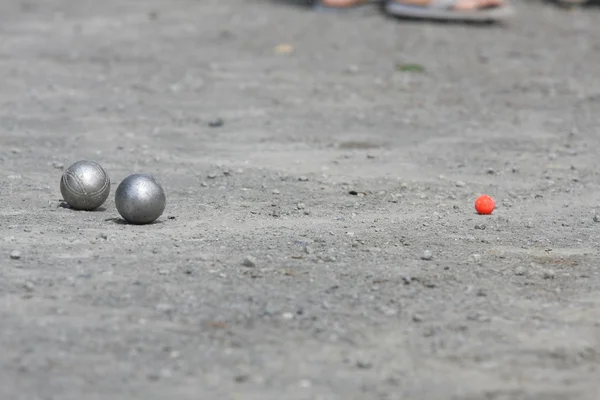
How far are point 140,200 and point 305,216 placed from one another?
1197 millimetres

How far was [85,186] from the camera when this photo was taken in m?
7.52

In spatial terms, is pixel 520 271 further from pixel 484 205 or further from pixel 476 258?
pixel 484 205

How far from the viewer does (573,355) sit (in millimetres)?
5332

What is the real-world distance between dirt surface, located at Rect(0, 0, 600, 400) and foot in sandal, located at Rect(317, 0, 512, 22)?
198 millimetres

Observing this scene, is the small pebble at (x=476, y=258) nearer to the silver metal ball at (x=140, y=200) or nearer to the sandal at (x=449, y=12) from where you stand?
the silver metal ball at (x=140, y=200)

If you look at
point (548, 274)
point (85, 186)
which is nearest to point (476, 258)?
point (548, 274)

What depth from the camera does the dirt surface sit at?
516 cm

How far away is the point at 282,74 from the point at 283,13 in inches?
151

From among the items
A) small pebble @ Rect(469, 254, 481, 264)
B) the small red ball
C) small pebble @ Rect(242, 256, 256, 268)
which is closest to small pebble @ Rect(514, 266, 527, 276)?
small pebble @ Rect(469, 254, 481, 264)

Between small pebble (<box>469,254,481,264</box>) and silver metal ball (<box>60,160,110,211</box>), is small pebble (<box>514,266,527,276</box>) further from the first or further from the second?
silver metal ball (<box>60,160,110,211</box>)

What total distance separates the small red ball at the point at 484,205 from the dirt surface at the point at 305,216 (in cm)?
13

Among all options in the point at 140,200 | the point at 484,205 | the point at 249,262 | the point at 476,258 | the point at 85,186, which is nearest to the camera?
the point at 249,262

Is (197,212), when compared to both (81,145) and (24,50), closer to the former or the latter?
(81,145)

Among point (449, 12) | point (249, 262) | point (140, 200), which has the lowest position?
point (249, 262)
